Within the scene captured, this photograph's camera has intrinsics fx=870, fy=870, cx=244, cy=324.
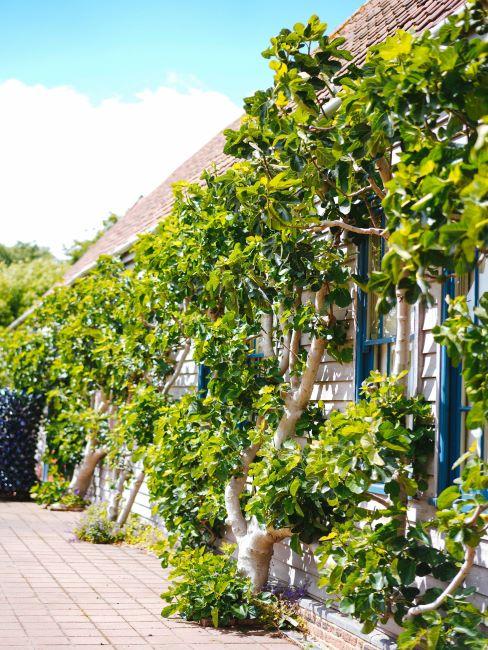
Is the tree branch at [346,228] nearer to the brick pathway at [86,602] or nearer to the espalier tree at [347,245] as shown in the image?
the espalier tree at [347,245]

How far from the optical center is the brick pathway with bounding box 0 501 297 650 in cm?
615

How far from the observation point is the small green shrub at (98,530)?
10758 mm

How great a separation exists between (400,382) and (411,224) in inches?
88.6

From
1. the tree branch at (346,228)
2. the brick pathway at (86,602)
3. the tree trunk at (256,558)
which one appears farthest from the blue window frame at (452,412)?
the tree trunk at (256,558)

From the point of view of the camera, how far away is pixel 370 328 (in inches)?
268

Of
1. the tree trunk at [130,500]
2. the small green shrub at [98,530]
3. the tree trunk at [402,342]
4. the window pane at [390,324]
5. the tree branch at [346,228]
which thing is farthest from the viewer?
the tree trunk at [130,500]

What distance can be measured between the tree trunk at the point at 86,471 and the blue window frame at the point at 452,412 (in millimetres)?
9170

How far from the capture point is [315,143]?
5.84 metres

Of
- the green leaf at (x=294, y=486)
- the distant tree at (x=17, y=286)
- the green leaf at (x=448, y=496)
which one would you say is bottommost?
the green leaf at (x=294, y=486)

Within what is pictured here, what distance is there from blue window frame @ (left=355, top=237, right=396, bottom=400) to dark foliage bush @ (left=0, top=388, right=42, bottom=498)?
997cm

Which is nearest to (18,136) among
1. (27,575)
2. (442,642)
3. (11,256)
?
(11,256)

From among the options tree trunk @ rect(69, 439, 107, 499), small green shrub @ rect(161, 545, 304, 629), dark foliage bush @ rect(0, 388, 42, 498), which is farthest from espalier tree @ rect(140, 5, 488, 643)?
dark foliage bush @ rect(0, 388, 42, 498)

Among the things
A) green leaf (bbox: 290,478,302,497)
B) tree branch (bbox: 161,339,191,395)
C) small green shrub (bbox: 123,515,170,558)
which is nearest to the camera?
green leaf (bbox: 290,478,302,497)

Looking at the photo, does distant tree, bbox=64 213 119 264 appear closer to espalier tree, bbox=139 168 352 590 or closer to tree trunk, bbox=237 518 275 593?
espalier tree, bbox=139 168 352 590
